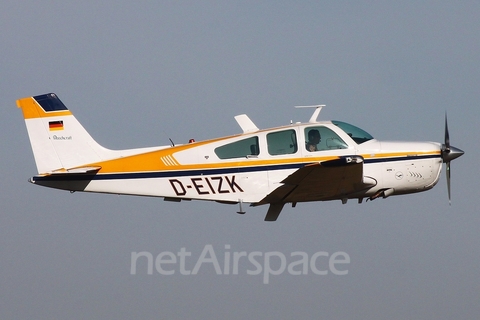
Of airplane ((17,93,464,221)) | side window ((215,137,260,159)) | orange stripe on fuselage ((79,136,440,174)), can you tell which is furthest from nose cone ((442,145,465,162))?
side window ((215,137,260,159))

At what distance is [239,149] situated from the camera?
1208 centimetres

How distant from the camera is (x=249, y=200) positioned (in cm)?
1216

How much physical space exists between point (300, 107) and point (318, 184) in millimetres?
1733

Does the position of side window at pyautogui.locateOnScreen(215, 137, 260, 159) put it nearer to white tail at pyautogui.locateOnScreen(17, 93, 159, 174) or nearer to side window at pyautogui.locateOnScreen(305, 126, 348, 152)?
side window at pyautogui.locateOnScreen(305, 126, 348, 152)

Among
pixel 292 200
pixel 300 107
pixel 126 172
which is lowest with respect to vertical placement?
pixel 292 200

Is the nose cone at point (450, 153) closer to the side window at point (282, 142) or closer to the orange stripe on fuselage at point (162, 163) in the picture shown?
the orange stripe on fuselage at point (162, 163)

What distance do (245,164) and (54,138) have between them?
4095mm

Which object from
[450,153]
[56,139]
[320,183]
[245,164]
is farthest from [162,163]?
[450,153]

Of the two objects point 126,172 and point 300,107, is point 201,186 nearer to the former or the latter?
point 126,172

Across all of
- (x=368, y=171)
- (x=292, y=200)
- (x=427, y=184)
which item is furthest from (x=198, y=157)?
(x=427, y=184)

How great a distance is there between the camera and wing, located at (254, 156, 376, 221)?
35.9 ft

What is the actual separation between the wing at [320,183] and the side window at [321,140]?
687mm

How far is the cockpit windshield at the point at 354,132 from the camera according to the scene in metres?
12.2

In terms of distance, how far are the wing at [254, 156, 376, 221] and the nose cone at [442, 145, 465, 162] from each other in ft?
5.34
